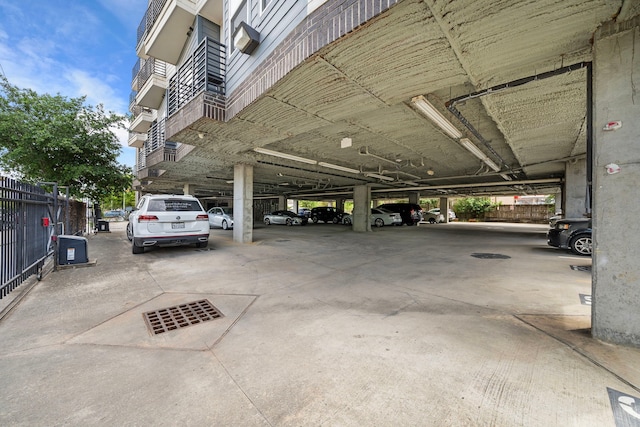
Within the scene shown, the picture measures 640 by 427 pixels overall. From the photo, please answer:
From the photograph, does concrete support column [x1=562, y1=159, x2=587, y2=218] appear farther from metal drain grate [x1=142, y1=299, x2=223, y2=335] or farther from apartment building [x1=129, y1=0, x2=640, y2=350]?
metal drain grate [x1=142, y1=299, x2=223, y2=335]

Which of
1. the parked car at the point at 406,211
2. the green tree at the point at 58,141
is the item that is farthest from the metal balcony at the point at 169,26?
the parked car at the point at 406,211

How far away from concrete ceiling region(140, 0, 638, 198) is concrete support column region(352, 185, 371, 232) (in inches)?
304

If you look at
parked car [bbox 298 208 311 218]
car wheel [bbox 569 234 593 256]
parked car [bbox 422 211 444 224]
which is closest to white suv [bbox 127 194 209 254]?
car wheel [bbox 569 234 593 256]

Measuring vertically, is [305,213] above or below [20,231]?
above

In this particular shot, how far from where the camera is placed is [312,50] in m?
2.94

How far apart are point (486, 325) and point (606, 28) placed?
125 inches

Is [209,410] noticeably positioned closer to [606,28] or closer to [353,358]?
[353,358]

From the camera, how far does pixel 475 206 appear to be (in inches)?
1206

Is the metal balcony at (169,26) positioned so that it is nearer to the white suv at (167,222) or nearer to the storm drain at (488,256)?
the white suv at (167,222)

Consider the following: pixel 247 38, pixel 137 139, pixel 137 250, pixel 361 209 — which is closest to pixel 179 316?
A: pixel 247 38

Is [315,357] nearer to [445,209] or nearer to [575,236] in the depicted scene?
[575,236]

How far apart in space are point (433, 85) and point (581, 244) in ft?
23.9

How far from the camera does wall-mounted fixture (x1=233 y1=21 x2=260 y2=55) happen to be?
15.0ft

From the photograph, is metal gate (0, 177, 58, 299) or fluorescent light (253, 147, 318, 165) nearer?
metal gate (0, 177, 58, 299)
